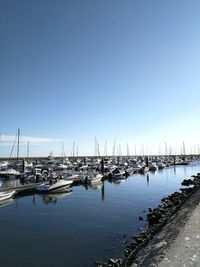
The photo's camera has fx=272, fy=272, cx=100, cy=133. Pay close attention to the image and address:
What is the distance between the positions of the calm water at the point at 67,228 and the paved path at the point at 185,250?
6.17 metres

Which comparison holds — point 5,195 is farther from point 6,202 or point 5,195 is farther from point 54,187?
point 54,187

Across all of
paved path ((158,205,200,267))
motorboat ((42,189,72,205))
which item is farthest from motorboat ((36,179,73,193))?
paved path ((158,205,200,267))

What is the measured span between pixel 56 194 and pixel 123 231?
71.7 ft

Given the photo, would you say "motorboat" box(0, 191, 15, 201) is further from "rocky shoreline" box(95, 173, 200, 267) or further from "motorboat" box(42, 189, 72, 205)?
"rocky shoreline" box(95, 173, 200, 267)

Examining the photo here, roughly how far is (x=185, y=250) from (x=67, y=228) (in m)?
14.6

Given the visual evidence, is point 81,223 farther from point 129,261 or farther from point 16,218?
point 129,261

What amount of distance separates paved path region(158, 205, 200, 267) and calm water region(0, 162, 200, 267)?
6.17 metres

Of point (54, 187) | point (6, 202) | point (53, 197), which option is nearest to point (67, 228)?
point (6, 202)

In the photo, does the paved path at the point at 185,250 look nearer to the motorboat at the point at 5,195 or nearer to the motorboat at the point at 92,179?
the motorboat at the point at 5,195

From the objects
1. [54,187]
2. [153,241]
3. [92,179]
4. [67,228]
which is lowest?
[67,228]

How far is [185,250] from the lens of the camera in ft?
36.8

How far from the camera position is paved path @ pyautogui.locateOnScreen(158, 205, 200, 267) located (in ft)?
32.3

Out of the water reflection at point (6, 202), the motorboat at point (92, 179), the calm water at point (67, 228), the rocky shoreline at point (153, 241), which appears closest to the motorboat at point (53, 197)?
the calm water at point (67, 228)

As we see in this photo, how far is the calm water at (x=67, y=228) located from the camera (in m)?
17.7
